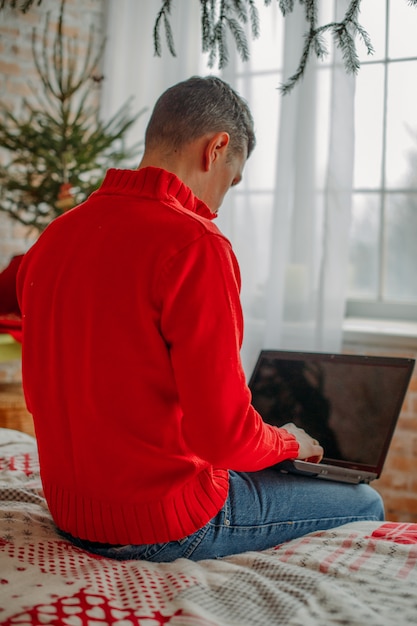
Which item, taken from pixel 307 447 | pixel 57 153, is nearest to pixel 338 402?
pixel 307 447

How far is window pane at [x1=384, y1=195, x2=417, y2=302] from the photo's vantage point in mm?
2695

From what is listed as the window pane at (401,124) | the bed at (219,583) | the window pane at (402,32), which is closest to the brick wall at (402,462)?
the window pane at (401,124)

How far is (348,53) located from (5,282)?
144 centimetres

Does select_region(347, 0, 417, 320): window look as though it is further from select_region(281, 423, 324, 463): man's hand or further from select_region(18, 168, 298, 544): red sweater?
select_region(18, 168, 298, 544): red sweater

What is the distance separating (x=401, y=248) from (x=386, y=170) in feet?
1.01

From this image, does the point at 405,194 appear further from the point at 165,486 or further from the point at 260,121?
the point at 165,486

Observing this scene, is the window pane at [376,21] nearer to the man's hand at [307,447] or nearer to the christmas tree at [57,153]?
the christmas tree at [57,153]

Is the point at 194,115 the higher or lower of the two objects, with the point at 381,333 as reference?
higher

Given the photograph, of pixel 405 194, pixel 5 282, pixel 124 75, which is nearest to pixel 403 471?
pixel 405 194

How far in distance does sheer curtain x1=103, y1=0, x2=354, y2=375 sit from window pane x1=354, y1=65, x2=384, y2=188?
0.14 m

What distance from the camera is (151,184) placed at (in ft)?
3.77

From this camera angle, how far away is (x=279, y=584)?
1054 millimetres

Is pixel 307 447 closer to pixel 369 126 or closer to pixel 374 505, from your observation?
pixel 374 505

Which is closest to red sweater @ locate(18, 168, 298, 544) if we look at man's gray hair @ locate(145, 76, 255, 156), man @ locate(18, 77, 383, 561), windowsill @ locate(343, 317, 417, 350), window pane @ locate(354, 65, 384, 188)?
man @ locate(18, 77, 383, 561)
